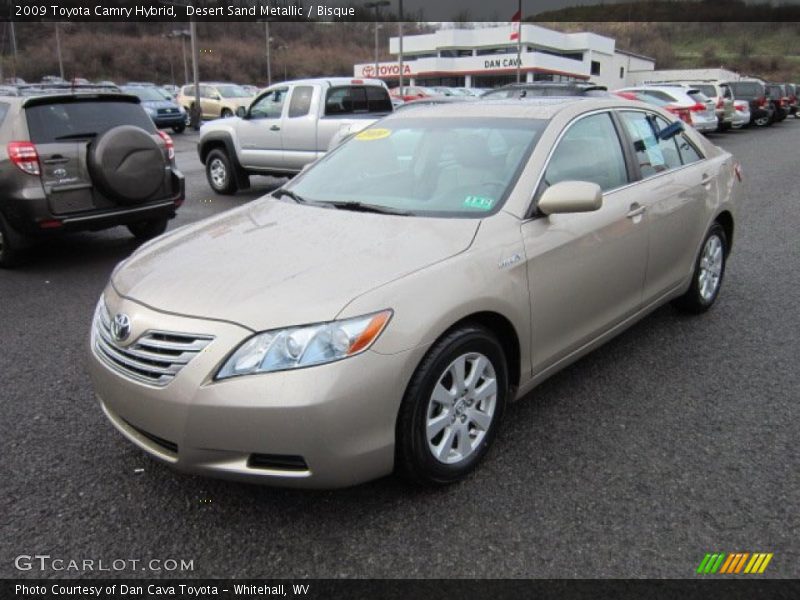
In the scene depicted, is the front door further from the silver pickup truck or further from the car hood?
the silver pickup truck

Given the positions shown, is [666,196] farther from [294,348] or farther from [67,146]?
[67,146]

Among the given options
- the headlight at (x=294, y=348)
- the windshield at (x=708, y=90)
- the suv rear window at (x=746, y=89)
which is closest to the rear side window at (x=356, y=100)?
the headlight at (x=294, y=348)

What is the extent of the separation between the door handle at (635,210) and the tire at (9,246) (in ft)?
18.0

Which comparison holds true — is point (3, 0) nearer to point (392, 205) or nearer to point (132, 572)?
point (392, 205)

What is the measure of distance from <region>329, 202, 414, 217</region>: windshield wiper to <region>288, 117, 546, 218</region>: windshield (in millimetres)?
20

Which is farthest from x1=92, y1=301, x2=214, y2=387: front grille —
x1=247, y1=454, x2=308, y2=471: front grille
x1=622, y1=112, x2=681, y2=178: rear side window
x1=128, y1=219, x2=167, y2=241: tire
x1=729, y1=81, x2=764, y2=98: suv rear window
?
x1=729, y1=81, x2=764, y2=98: suv rear window

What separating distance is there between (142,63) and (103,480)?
8901cm

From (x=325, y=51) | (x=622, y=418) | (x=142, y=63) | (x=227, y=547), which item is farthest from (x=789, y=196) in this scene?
(x=325, y=51)

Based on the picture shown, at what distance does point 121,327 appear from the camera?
8.87 ft

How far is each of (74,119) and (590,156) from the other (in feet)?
16.3

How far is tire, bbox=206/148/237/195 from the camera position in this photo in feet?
37.9

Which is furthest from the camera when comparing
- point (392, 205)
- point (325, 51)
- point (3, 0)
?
point (325, 51)

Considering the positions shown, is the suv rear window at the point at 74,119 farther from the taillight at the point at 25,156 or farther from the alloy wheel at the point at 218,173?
the alloy wheel at the point at 218,173

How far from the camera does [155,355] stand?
8.39ft
